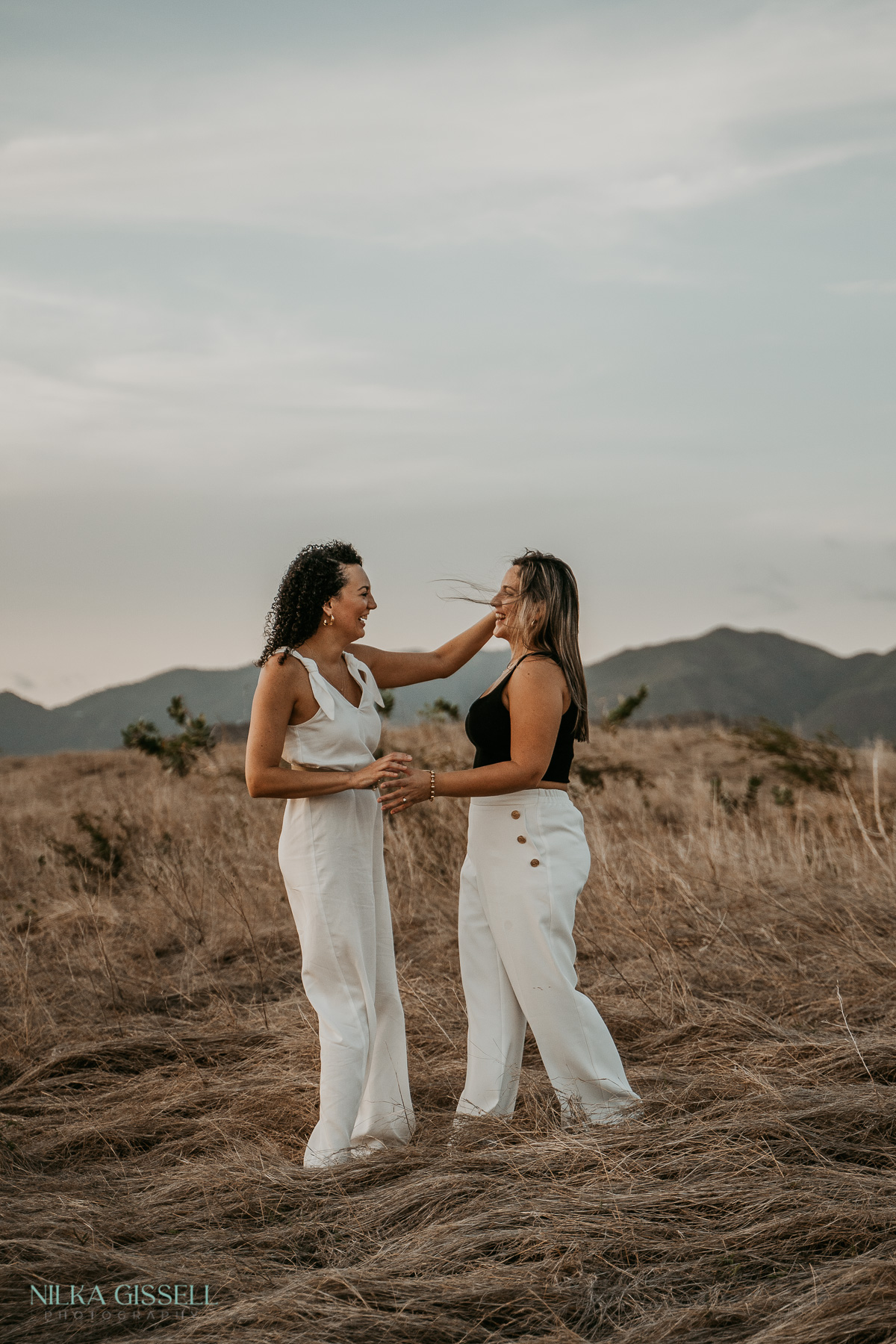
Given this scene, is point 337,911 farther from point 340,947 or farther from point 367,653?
point 367,653

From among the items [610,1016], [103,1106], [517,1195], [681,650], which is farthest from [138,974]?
[681,650]

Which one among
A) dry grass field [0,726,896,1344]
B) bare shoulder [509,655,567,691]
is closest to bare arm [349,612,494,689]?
bare shoulder [509,655,567,691]

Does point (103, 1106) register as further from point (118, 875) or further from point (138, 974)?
point (118, 875)

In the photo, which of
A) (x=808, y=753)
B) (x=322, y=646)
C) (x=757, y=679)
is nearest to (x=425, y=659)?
(x=322, y=646)

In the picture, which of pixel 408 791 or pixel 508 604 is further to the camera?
pixel 508 604

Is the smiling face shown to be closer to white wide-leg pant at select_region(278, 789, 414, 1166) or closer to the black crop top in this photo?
the black crop top

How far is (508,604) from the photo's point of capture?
381cm

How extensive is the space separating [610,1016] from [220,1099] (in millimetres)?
1810

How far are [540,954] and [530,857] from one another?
33cm

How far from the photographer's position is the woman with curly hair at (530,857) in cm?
365

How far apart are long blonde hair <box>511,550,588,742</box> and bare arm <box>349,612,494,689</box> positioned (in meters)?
0.54

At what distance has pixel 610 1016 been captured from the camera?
16.5ft

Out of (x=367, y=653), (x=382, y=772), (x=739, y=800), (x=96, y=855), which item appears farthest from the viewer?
(x=739, y=800)

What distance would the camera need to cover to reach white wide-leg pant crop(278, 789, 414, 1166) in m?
3.72
